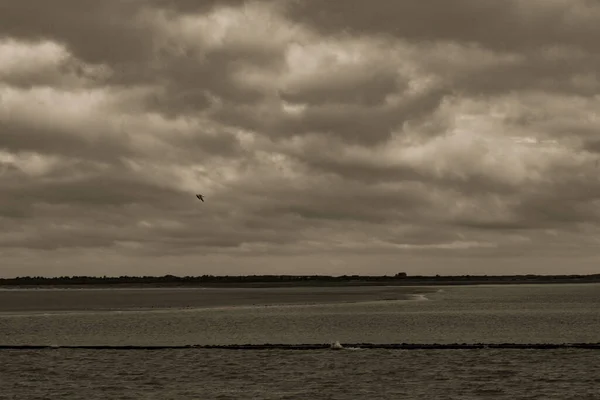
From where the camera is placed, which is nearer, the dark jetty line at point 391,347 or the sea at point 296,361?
the sea at point 296,361

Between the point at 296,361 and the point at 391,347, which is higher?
the point at 391,347

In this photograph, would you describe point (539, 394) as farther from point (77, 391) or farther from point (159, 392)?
point (77, 391)

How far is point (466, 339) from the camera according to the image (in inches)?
2443

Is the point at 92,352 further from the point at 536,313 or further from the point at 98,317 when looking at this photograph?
the point at 536,313

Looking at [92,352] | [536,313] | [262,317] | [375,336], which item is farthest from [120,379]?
[536,313]

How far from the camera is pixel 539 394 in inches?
1394

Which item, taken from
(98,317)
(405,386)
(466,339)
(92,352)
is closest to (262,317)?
(98,317)

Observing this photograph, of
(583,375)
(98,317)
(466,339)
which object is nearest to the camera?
(583,375)

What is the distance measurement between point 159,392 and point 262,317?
52.1m

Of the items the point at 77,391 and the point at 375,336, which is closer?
the point at 77,391

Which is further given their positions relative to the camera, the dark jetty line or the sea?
the dark jetty line

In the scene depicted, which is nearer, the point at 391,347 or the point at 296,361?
the point at 296,361

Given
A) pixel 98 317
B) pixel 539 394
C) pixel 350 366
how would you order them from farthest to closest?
1. pixel 98 317
2. pixel 350 366
3. pixel 539 394

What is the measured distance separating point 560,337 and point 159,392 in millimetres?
38383
